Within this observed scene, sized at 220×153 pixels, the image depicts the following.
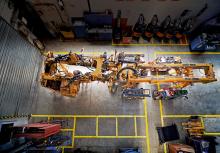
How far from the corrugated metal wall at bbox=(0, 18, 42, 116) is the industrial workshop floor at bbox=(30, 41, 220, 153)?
1.32m

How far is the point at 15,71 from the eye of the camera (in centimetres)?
813

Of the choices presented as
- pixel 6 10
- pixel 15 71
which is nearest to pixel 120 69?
pixel 15 71

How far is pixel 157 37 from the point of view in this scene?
484 inches

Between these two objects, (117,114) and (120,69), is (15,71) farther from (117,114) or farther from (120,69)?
(117,114)

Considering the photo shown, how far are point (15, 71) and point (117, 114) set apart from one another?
6063 millimetres

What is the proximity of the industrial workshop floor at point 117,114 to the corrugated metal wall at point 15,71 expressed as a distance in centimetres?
132

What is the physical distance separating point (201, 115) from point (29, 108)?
34.4ft

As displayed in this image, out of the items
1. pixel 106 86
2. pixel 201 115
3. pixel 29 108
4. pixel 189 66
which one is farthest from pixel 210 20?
pixel 29 108

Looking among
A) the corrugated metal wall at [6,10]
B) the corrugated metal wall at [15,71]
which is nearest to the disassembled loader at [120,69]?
the corrugated metal wall at [15,71]

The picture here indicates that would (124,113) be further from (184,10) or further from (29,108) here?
(184,10)

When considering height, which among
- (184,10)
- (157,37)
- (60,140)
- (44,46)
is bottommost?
(60,140)

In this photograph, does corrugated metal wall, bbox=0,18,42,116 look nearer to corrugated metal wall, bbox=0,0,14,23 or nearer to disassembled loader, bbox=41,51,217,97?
corrugated metal wall, bbox=0,0,14,23

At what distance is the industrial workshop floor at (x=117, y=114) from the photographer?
367 inches

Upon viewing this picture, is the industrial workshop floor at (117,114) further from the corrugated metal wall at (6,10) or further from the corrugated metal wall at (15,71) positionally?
the corrugated metal wall at (6,10)
